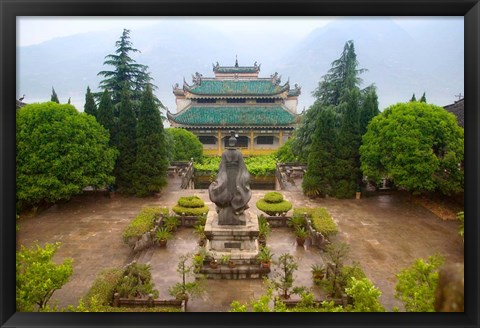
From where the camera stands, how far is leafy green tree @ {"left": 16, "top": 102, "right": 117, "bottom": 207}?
17047 millimetres

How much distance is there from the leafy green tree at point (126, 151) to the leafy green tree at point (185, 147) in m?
8.59

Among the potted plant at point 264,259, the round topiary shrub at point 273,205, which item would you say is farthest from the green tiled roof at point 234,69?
the potted plant at point 264,259

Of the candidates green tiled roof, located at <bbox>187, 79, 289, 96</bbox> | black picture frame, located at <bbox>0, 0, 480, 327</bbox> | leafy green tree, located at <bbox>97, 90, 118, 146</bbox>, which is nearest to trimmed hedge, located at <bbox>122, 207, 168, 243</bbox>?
leafy green tree, located at <bbox>97, 90, 118, 146</bbox>

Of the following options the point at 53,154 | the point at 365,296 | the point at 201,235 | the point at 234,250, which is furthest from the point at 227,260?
the point at 53,154

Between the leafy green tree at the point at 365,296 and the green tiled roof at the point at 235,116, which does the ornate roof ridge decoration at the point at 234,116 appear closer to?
the green tiled roof at the point at 235,116

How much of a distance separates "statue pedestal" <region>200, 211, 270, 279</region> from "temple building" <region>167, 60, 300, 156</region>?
25740 millimetres

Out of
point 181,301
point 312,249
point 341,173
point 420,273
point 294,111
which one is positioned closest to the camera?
point 420,273

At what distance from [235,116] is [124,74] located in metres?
14.8

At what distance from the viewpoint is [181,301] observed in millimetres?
9570

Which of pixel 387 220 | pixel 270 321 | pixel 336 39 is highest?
pixel 336 39

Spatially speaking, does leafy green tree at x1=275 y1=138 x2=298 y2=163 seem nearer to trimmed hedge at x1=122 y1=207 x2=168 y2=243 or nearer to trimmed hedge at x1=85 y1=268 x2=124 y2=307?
trimmed hedge at x1=122 y1=207 x2=168 y2=243
